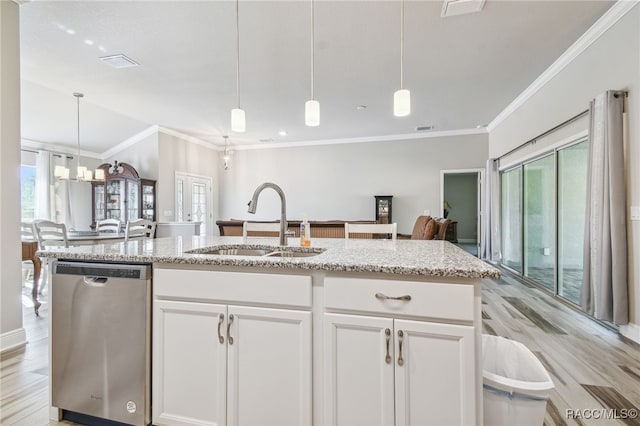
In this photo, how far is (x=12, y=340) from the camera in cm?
240

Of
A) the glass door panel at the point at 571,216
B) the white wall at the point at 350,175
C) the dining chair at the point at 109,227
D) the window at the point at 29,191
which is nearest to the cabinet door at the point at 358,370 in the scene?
the glass door panel at the point at 571,216

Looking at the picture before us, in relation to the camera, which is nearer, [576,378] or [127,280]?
[127,280]

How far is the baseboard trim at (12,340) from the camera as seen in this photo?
234cm

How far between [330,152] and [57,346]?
645 cm

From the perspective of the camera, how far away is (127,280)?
1443mm

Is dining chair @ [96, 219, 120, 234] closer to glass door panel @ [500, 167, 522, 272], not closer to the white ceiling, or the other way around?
the white ceiling

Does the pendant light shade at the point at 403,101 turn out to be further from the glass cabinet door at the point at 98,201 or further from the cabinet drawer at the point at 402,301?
the glass cabinet door at the point at 98,201

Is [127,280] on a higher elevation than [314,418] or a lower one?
higher

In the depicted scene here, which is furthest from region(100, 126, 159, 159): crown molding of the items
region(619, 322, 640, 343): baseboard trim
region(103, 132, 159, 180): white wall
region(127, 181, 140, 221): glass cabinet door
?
region(619, 322, 640, 343): baseboard trim

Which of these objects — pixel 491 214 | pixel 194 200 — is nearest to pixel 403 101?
pixel 491 214

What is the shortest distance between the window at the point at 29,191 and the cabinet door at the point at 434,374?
793 centimetres

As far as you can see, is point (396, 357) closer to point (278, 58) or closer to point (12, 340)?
point (12, 340)

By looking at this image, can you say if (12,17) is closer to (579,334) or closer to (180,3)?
(180,3)

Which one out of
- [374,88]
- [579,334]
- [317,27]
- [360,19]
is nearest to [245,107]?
[374,88]
